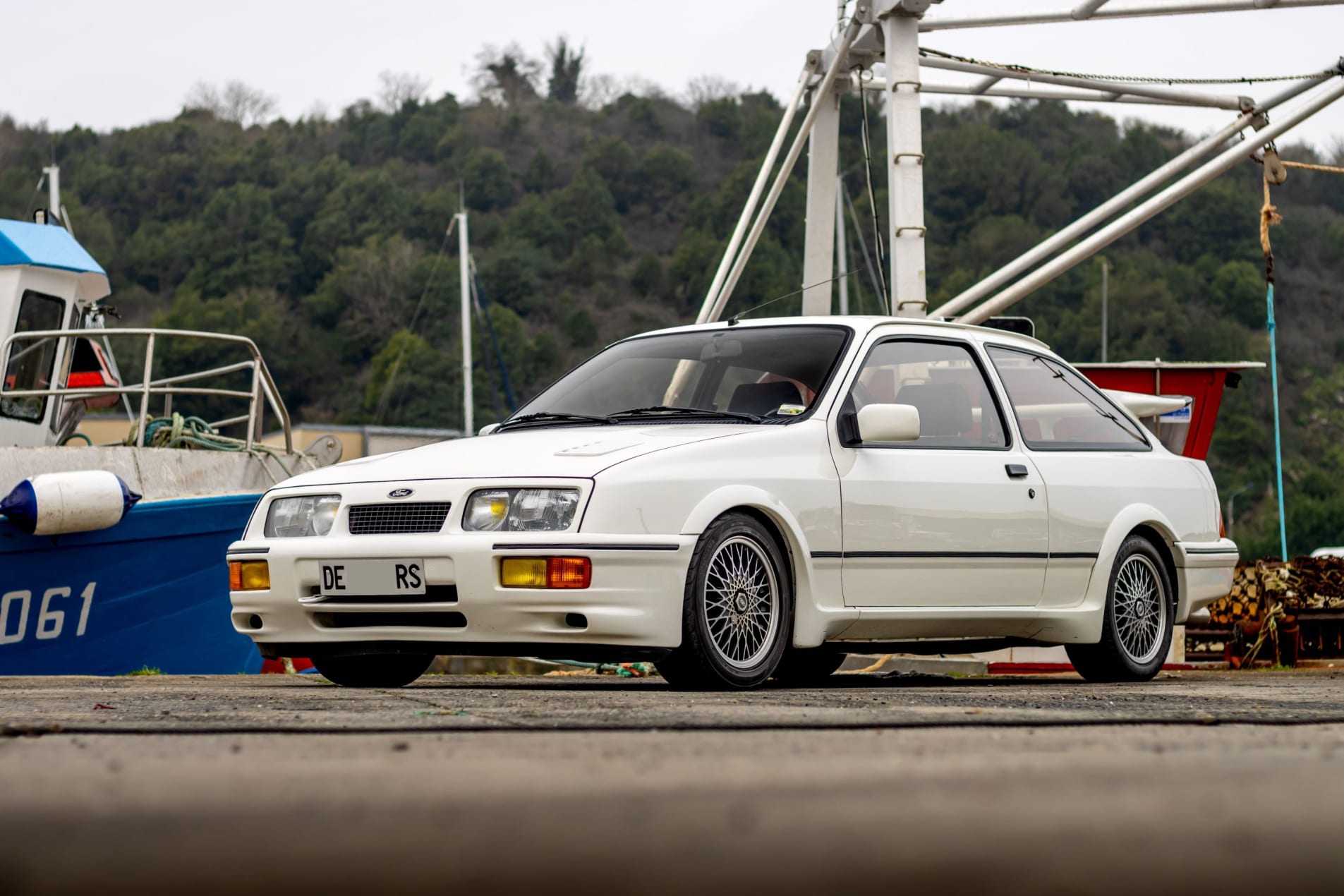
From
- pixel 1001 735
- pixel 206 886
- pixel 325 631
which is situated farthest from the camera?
pixel 325 631

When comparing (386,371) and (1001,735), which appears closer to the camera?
(1001,735)

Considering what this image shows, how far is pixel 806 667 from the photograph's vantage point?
816cm

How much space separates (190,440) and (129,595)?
5.51 feet

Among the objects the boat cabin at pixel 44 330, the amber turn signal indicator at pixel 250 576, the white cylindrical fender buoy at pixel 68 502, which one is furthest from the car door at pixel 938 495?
the boat cabin at pixel 44 330

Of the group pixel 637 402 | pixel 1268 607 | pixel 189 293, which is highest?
pixel 189 293

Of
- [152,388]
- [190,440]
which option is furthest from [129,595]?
[152,388]

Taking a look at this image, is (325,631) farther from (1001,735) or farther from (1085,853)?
(1085,853)

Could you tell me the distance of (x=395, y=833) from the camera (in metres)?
2.07

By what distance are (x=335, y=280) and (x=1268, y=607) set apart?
68180 millimetres

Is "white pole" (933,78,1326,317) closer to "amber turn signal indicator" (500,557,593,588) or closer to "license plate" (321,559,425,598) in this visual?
"license plate" (321,559,425,598)

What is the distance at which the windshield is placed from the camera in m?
6.89

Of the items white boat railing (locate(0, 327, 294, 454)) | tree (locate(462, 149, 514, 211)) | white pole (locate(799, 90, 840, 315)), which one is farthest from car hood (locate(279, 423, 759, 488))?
tree (locate(462, 149, 514, 211))

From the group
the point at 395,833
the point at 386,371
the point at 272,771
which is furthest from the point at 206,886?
the point at 386,371

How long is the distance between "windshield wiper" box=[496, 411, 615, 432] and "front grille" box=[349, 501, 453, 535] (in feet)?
3.63
